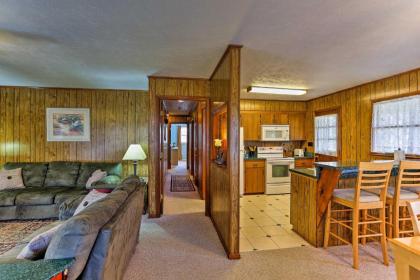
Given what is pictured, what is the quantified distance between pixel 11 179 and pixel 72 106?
68.2 inches

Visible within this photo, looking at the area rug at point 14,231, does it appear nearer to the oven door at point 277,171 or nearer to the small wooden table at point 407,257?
the small wooden table at point 407,257

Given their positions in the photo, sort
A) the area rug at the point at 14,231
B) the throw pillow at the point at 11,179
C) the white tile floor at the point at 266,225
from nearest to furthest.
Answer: the area rug at the point at 14,231 < the white tile floor at the point at 266,225 < the throw pillow at the point at 11,179

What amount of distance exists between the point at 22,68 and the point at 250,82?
3757 mm

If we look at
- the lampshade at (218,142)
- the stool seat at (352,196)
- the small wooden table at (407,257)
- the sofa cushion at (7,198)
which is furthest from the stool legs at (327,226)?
the sofa cushion at (7,198)

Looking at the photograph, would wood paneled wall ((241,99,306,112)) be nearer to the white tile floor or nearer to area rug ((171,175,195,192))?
the white tile floor

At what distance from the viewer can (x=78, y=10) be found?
183 cm

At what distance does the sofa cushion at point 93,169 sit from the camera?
4105 mm

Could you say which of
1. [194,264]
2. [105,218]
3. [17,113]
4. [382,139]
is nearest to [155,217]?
[194,264]

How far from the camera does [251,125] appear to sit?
19.1 feet

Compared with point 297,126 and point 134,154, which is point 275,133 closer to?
point 297,126

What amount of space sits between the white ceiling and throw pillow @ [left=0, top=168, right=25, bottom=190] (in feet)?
5.59

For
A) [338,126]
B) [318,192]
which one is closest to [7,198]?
[318,192]

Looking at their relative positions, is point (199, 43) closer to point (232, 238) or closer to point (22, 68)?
point (232, 238)

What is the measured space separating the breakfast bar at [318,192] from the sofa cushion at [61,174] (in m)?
3.99
